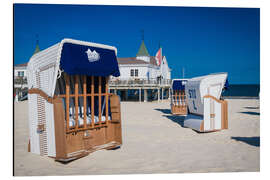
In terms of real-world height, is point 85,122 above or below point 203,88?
below

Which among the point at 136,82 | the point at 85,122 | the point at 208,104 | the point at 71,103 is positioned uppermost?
the point at 136,82

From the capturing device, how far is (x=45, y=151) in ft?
16.2

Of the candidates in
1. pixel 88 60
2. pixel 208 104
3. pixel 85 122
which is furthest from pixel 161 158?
pixel 208 104

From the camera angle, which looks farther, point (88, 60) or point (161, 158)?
point (161, 158)

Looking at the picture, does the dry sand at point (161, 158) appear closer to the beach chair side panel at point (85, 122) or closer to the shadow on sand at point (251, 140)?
the shadow on sand at point (251, 140)

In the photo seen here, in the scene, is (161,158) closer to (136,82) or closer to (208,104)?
(208,104)

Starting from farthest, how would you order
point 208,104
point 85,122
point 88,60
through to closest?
point 208,104 → point 85,122 → point 88,60

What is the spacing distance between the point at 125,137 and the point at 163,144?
143 centimetres

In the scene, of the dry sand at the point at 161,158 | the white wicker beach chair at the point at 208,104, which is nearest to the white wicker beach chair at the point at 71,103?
the dry sand at the point at 161,158

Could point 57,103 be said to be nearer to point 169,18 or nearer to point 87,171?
point 87,171

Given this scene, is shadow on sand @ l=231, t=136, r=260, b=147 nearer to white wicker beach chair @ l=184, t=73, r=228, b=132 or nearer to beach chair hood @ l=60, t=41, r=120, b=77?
white wicker beach chair @ l=184, t=73, r=228, b=132

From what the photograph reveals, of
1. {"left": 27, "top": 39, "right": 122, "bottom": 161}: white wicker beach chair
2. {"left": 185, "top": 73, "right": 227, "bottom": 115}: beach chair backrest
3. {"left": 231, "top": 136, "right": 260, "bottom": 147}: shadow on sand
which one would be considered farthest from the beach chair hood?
{"left": 231, "top": 136, "right": 260, "bottom": 147}: shadow on sand

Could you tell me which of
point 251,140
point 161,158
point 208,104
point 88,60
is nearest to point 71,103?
point 88,60

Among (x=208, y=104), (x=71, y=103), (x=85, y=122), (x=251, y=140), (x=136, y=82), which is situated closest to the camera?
(x=85, y=122)
